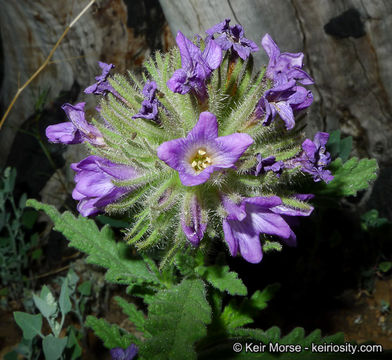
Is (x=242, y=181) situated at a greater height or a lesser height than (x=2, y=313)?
greater

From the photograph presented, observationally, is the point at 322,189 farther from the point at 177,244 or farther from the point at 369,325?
the point at 369,325

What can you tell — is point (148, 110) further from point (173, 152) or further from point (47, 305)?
point (47, 305)

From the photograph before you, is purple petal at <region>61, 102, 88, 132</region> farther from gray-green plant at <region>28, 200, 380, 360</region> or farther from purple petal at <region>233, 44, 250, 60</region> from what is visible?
purple petal at <region>233, 44, 250, 60</region>

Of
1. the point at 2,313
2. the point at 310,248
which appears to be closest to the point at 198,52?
the point at 310,248

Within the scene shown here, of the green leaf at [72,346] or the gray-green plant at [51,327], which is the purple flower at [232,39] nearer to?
the gray-green plant at [51,327]

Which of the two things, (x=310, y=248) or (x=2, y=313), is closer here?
(x=2, y=313)

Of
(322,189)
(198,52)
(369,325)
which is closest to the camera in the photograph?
(198,52)
